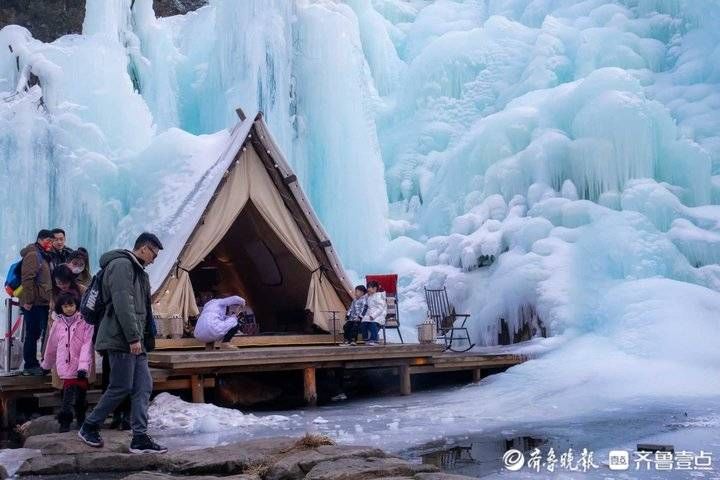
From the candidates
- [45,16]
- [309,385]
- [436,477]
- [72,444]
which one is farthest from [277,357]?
[45,16]

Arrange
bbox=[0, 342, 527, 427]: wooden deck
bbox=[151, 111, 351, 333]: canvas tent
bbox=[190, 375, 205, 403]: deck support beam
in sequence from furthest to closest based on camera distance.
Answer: bbox=[151, 111, 351, 333]: canvas tent, bbox=[190, 375, 205, 403]: deck support beam, bbox=[0, 342, 527, 427]: wooden deck

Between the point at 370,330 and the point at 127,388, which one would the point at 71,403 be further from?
the point at 370,330

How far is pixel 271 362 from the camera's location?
9453 millimetres

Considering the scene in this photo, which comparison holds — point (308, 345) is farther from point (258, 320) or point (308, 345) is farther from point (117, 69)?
point (117, 69)

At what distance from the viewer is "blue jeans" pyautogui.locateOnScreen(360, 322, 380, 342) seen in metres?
11.0

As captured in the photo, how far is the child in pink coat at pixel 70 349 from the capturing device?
21.8ft

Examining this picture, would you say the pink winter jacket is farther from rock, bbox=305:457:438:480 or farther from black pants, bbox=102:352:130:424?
rock, bbox=305:457:438:480

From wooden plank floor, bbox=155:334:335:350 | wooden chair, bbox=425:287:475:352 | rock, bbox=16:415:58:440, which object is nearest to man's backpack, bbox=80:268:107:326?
rock, bbox=16:415:58:440

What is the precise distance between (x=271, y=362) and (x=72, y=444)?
4109mm

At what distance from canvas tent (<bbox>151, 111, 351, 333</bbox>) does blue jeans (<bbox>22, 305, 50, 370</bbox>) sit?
2.20 metres

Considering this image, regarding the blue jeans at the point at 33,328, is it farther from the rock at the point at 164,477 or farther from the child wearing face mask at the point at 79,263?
the rock at the point at 164,477

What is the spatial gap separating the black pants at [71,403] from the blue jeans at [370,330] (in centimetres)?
489

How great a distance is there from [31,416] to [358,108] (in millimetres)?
12551

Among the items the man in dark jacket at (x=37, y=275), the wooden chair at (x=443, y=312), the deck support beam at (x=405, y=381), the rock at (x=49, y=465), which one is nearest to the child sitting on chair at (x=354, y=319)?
the deck support beam at (x=405, y=381)
